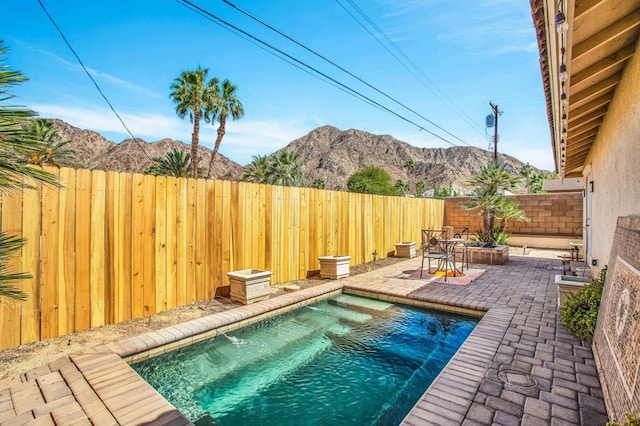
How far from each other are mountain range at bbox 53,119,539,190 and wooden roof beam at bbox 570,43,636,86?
54596 millimetres

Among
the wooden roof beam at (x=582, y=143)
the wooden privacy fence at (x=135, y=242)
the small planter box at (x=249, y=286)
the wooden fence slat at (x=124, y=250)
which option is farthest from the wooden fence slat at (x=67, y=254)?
the wooden roof beam at (x=582, y=143)

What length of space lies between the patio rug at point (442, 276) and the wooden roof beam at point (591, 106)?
11.2 ft

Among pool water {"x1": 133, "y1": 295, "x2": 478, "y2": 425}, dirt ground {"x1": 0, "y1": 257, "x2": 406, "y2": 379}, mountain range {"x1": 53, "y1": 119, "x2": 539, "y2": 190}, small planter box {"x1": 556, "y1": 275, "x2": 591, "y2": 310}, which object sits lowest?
pool water {"x1": 133, "y1": 295, "x2": 478, "y2": 425}

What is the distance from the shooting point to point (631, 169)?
290cm

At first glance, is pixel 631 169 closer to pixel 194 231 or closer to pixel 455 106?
pixel 194 231

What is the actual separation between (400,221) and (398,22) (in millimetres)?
5457

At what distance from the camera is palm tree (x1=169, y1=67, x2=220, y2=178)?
1759 cm

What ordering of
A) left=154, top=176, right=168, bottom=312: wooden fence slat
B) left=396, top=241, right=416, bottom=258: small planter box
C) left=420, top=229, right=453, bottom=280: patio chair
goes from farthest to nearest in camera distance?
left=396, top=241, right=416, bottom=258: small planter box
left=420, top=229, right=453, bottom=280: patio chair
left=154, top=176, right=168, bottom=312: wooden fence slat

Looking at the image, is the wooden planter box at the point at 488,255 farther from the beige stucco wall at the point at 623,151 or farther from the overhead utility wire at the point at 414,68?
the overhead utility wire at the point at 414,68

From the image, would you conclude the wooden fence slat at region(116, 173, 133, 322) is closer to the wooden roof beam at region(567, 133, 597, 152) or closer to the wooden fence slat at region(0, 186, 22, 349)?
the wooden fence slat at region(0, 186, 22, 349)

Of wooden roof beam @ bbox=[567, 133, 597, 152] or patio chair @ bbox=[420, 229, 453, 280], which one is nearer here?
wooden roof beam @ bbox=[567, 133, 597, 152]

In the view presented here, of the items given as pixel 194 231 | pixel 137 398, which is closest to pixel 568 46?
pixel 137 398

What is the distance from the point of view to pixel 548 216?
11.8m

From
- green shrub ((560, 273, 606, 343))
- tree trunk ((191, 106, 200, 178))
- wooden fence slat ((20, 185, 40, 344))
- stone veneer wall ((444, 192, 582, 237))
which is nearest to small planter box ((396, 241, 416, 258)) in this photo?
stone veneer wall ((444, 192, 582, 237))
